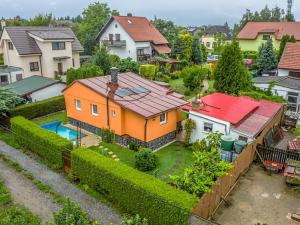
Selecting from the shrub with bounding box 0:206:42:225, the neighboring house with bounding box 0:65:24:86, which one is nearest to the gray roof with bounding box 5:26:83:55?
the neighboring house with bounding box 0:65:24:86

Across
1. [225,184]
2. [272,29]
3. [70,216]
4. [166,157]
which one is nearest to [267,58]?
[272,29]

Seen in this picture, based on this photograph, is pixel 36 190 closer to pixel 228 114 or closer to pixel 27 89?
pixel 228 114

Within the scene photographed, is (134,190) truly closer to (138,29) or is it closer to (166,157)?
(166,157)

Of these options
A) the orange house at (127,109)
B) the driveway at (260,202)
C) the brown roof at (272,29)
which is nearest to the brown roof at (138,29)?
the brown roof at (272,29)

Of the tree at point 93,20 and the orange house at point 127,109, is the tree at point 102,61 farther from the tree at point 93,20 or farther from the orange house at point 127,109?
the tree at point 93,20

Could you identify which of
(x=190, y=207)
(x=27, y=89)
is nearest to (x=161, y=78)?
(x=27, y=89)

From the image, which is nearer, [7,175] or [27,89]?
[7,175]

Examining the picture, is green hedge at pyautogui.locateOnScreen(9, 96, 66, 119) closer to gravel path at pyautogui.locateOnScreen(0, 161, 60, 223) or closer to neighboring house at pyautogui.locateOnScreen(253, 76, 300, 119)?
gravel path at pyautogui.locateOnScreen(0, 161, 60, 223)
